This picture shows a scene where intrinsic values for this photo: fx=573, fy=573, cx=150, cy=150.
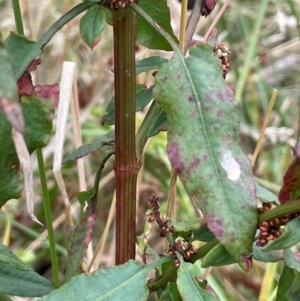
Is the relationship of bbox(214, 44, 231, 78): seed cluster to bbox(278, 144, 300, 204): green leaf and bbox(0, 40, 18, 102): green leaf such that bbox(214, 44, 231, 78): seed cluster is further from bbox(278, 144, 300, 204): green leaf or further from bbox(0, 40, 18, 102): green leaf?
bbox(0, 40, 18, 102): green leaf

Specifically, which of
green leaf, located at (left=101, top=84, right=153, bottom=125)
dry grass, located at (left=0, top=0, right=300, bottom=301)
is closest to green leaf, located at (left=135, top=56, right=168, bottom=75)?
green leaf, located at (left=101, top=84, right=153, bottom=125)

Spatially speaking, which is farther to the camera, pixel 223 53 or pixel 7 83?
pixel 223 53

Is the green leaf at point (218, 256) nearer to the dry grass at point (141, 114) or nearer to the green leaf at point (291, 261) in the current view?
the green leaf at point (291, 261)

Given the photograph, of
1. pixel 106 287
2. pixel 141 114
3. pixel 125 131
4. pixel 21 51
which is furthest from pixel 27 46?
pixel 141 114

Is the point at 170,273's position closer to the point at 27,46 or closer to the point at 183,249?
the point at 183,249

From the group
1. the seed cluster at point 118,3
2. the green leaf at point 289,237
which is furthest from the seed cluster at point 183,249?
the seed cluster at point 118,3
